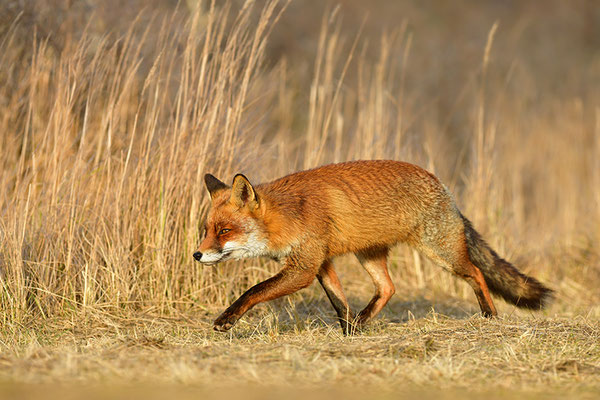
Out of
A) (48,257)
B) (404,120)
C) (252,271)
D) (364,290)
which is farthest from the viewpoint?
(404,120)

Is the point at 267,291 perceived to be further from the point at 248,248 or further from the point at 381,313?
the point at 381,313

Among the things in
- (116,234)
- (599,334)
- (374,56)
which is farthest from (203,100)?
(374,56)

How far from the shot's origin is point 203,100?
5891 millimetres

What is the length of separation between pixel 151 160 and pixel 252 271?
50.7 inches

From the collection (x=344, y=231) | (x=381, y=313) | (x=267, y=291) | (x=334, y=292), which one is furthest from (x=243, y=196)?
(x=381, y=313)

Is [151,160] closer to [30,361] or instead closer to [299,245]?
[299,245]

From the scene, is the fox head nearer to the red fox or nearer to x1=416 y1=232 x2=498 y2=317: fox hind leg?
the red fox

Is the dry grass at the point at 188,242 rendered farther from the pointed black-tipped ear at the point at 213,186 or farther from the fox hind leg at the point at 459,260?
the pointed black-tipped ear at the point at 213,186

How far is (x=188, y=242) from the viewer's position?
5.68 metres

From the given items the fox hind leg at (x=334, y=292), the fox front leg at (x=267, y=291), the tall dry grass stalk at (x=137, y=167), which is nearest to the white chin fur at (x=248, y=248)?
the fox front leg at (x=267, y=291)

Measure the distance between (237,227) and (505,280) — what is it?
2281 millimetres

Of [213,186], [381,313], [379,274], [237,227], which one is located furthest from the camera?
[381,313]

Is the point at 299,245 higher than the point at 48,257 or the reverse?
higher

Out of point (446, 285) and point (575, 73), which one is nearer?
point (446, 285)
